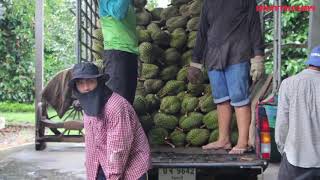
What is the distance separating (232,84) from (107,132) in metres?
1.98

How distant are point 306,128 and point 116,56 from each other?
1922 mm

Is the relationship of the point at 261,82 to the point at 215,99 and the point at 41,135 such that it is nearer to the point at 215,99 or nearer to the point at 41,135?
the point at 215,99

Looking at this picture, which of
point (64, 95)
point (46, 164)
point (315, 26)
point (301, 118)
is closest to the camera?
point (301, 118)

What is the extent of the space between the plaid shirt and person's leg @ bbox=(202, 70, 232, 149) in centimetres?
160

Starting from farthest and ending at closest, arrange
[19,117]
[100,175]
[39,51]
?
[19,117] → [39,51] → [100,175]

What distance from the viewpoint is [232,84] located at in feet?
17.9

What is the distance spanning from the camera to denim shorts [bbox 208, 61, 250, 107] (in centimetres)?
538

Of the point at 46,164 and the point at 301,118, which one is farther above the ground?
the point at 301,118

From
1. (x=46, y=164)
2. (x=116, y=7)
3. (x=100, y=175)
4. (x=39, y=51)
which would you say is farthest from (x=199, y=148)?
(x=39, y=51)

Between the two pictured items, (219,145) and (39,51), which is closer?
(219,145)

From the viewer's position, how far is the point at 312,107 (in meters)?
4.50

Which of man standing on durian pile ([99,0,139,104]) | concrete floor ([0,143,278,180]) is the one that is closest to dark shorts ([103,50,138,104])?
man standing on durian pile ([99,0,139,104])

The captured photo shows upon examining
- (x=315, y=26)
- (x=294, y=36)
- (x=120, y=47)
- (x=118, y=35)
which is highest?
(x=294, y=36)

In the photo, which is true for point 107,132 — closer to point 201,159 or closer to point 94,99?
point 94,99
